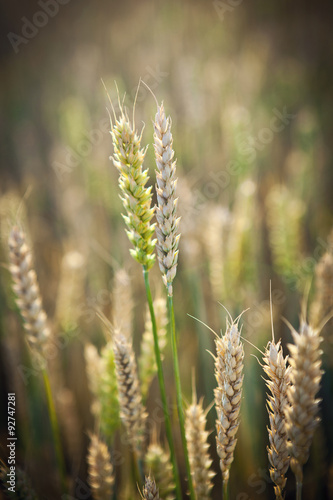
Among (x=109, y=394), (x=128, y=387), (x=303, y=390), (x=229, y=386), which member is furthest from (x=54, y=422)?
(x=303, y=390)

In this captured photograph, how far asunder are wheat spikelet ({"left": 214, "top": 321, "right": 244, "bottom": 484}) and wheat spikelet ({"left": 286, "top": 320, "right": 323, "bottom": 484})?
0.34ft

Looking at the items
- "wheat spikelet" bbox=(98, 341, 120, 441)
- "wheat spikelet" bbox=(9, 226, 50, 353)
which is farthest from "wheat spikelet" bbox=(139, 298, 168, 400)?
"wheat spikelet" bbox=(9, 226, 50, 353)

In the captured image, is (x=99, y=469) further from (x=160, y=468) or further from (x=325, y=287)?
(x=325, y=287)

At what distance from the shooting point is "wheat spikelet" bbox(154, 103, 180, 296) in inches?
24.5

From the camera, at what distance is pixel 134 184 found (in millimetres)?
641

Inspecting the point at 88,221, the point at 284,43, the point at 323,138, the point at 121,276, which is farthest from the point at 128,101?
the point at 284,43

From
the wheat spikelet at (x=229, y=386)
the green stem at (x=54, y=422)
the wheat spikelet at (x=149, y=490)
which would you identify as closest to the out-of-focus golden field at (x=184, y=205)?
the green stem at (x=54, y=422)

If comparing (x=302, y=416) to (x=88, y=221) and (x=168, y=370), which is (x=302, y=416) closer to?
(x=168, y=370)

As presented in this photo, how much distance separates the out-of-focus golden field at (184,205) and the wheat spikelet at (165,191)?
1.33 ft

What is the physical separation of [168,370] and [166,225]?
113 centimetres

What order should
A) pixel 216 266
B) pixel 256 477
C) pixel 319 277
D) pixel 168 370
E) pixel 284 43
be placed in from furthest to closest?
pixel 284 43
pixel 168 370
pixel 216 266
pixel 256 477
pixel 319 277

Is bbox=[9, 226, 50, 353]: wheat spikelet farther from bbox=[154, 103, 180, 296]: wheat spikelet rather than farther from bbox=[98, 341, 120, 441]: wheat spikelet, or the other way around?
bbox=[154, 103, 180, 296]: wheat spikelet

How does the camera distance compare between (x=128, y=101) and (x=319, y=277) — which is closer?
(x=319, y=277)

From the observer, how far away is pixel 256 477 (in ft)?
4.08
